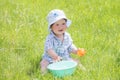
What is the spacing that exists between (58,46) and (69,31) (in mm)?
1459

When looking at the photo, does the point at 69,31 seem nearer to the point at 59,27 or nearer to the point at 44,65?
the point at 59,27

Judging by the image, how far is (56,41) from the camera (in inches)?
214

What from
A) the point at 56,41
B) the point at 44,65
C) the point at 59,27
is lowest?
the point at 44,65

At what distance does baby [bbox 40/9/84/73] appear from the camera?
209 inches

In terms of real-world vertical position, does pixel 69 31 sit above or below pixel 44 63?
above

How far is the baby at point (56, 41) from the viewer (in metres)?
5.30

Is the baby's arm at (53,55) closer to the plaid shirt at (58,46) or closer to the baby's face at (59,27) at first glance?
the plaid shirt at (58,46)

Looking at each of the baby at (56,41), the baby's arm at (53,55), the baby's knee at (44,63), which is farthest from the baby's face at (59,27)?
the baby's knee at (44,63)

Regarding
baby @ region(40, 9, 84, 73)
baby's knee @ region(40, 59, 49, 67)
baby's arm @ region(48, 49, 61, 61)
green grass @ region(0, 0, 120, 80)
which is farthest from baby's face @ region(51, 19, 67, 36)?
green grass @ region(0, 0, 120, 80)

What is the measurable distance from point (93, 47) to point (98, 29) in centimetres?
91

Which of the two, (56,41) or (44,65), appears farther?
(56,41)

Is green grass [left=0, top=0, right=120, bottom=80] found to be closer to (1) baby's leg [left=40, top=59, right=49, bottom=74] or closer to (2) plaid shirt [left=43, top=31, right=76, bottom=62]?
(1) baby's leg [left=40, top=59, right=49, bottom=74]

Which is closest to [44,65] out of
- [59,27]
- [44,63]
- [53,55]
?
[44,63]

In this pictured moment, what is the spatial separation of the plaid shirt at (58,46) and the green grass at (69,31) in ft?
0.69
